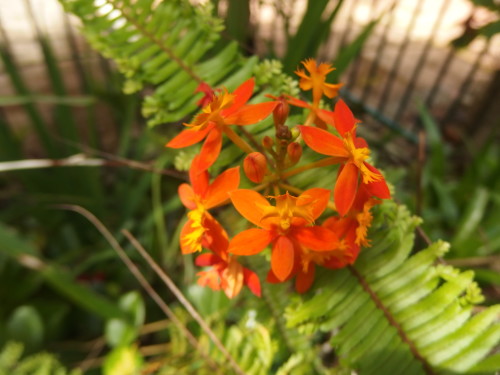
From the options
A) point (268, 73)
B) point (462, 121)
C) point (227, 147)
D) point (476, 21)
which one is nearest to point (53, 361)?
point (227, 147)

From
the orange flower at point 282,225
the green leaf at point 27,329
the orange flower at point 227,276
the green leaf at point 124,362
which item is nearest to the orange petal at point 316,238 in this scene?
the orange flower at point 282,225

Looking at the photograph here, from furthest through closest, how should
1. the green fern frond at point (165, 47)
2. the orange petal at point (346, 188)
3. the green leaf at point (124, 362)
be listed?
1. the green leaf at point (124, 362)
2. the green fern frond at point (165, 47)
3. the orange petal at point (346, 188)

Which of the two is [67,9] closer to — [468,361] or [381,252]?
[381,252]

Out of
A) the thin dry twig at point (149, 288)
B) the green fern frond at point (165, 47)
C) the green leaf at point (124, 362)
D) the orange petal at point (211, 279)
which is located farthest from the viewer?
the green leaf at point (124, 362)

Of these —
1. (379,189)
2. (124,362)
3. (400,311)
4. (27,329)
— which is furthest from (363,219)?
(27,329)

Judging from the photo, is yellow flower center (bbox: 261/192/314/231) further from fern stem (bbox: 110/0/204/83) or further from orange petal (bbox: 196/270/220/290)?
fern stem (bbox: 110/0/204/83)

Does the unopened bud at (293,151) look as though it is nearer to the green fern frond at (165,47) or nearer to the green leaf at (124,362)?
the green fern frond at (165,47)

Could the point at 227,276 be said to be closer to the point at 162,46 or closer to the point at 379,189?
the point at 379,189

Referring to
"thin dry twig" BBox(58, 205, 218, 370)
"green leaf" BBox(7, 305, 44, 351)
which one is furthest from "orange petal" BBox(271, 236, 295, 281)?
"green leaf" BBox(7, 305, 44, 351)
